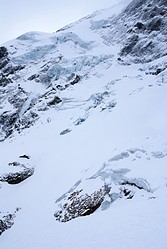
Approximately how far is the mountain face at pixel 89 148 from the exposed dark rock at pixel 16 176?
0.06 m

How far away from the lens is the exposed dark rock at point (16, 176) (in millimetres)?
15625

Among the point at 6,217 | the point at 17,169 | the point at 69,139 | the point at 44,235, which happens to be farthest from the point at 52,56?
the point at 44,235

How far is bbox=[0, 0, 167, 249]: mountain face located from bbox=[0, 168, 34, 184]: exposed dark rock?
6 centimetres

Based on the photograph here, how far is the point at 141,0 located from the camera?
4759cm

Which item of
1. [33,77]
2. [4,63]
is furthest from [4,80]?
[33,77]

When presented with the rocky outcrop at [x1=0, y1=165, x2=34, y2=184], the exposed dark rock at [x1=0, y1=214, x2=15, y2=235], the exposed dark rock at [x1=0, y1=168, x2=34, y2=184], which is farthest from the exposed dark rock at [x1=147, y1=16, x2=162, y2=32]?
the exposed dark rock at [x1=0, y1=214, x2=15, y2=235]

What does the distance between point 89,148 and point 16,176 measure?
5019mm

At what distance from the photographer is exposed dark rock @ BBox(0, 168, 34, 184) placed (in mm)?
15625

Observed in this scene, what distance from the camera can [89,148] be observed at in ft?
52.1

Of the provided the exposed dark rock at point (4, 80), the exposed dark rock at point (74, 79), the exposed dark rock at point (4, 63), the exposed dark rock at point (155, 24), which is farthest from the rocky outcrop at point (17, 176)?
the exposed dark rock at point (4, 63)

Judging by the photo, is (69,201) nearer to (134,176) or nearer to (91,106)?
(134,176)

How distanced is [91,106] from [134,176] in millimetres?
17305

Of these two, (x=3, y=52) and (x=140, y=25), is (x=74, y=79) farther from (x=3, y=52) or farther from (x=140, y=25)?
(x=3, y=52)

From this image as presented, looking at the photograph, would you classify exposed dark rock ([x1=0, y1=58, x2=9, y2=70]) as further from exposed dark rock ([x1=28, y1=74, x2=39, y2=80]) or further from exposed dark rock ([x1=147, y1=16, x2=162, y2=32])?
exposed dark rock ([x1=147, y1=16, x2=162, y2=32])
